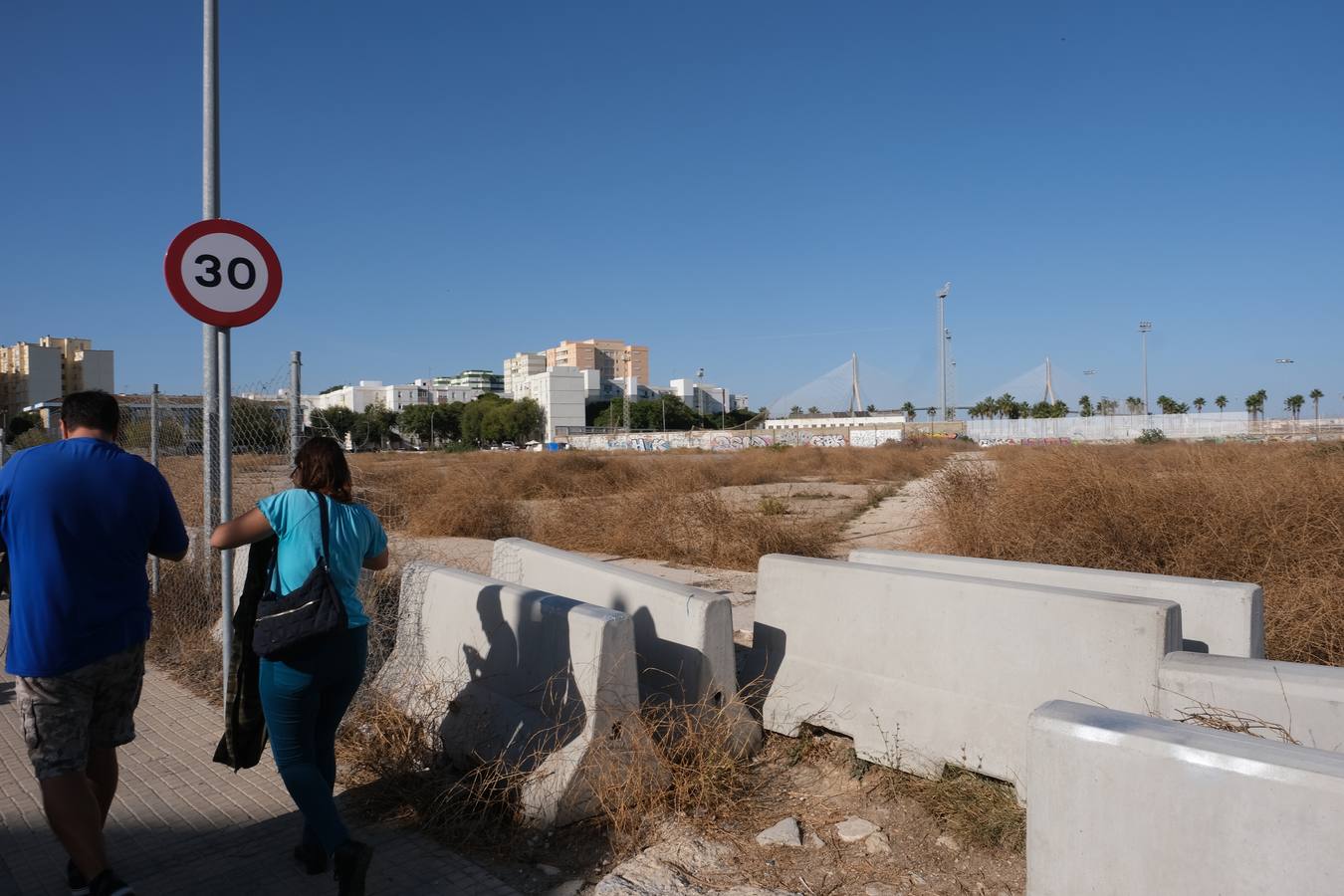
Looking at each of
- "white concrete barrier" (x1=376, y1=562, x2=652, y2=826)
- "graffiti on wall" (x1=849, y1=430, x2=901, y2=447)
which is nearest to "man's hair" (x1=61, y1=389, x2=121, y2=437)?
"white concrete barrier" (x1=376, y1=562, x2=652, y2=826)

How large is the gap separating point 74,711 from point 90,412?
1.09 meters

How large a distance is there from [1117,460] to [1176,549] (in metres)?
3.31

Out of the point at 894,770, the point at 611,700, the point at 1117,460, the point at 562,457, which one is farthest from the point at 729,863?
the point at 562,457

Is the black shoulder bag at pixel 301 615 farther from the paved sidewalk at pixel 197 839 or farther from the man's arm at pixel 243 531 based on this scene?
the paved sidewalk at pixel 197 839

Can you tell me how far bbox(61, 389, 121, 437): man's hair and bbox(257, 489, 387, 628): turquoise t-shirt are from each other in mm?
666

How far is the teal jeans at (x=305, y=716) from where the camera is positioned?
333cm

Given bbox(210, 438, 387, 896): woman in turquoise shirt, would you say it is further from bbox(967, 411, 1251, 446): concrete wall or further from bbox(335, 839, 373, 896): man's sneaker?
bbox(967, 411, 1251, 446): concrete wall

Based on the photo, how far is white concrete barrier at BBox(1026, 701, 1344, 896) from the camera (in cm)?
215

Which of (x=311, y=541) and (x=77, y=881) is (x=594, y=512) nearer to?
(x=311, y=541)

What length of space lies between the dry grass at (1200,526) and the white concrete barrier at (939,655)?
9.80 feet

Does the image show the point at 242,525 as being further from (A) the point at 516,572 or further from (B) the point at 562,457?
→ (B) the point at 562,457

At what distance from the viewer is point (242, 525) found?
11.0 ft

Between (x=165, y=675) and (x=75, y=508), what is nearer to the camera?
(x=75, y=508)

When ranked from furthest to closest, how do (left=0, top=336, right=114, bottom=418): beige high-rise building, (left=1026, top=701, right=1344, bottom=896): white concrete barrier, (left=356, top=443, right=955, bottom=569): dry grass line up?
1. (left=0, top=336, right=114, bottom=418): beige high-rise building
2. (left=356, top=443, right=955, bottom=569): dry grass
3. (left=1026, top=701, right=1344, bottom=896): white concrete barrier
